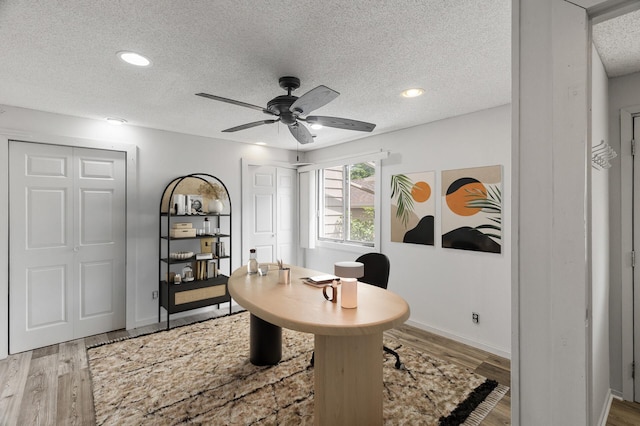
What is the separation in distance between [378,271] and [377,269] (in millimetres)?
22

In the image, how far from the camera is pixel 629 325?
223 cm

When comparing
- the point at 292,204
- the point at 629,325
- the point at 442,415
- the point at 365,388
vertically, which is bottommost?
the point at 442,415

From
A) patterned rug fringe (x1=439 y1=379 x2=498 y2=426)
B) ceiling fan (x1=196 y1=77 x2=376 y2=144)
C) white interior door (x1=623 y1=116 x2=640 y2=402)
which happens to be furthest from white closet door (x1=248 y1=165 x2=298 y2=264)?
white interior door (x1=623 y1=116 x2=640 y2=402)

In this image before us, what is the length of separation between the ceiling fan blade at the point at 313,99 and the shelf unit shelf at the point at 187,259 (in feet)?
7.36

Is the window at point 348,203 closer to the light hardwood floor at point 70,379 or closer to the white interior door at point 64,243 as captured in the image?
the light hardwood floor at point 70,379

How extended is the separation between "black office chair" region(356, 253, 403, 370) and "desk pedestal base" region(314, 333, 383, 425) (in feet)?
3.15

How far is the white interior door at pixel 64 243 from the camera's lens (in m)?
3.12

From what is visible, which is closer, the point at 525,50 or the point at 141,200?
the point at 525,50

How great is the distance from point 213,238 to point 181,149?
1.24 metres

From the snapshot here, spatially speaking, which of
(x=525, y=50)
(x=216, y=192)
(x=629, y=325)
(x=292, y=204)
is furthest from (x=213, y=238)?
(x=629, y=325)

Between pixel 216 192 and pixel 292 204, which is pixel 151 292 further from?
pixel 292 204

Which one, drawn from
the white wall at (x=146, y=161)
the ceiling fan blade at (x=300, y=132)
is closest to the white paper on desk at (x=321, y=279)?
the ceiling fan blade at (x=300, y=132)

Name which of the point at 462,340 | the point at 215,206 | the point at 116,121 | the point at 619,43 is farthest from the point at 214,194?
the point at 619,43

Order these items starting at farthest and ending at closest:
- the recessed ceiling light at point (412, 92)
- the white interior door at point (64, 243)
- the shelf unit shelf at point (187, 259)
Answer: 1. the shelf unit shelf at point (187, 259)
2. the white interior door at point (64, 243)
3. the recessed ceiling light at point (412, 92)
